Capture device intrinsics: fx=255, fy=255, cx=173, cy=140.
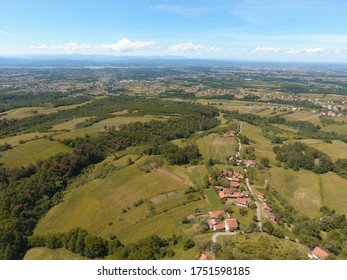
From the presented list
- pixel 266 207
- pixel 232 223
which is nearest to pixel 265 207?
pixel 266 207

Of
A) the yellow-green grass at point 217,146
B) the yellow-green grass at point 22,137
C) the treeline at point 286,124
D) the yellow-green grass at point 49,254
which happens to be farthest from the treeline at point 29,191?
the treeline at point 286,124

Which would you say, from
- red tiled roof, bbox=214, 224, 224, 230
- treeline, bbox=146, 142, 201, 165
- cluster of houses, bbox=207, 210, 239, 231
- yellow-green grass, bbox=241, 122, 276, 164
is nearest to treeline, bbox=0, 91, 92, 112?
treeline, bbox=146, 142, 201, 165

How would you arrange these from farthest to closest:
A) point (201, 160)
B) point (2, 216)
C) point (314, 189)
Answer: point (201, 160) < point (314, 189) < point (2, 216)

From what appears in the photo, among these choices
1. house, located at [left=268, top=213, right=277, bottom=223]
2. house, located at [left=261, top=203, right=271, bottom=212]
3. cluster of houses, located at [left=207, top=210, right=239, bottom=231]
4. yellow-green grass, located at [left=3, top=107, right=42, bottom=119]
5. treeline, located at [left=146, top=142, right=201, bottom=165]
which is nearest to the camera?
cluster of houses, located at [left=207, top=210, right=239, bottom=231]

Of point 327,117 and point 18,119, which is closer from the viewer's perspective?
point 18,119

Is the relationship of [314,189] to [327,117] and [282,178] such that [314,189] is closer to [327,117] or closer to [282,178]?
[282,178]

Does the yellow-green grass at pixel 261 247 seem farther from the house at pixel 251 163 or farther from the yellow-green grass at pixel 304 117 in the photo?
the yellow-green grass at pixel 304 117

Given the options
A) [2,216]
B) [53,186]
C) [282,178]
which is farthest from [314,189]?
[2,216]

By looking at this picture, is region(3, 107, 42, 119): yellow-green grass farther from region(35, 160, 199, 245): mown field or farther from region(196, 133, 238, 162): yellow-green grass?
region(196, 133, 238, 162): yellow-green grass
